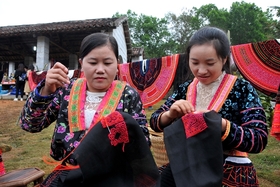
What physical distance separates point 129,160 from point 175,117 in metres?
0.41

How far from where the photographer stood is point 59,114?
1600 millimetres

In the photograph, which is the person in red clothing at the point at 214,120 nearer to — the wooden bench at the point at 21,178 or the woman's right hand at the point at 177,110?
the woman's right hand at the point at 177,110

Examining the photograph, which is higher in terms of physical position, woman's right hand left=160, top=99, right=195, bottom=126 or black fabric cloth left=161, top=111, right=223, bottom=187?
woman's right hand left=160, top=99, right=195, bottom=126

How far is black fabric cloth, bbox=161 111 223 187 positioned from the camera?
4.10 feet

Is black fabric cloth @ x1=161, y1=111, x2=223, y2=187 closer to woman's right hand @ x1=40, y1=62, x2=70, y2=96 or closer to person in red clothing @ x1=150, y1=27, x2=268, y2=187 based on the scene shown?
person in red clothing @ x1=150, y1=27, x2=268, y2=187

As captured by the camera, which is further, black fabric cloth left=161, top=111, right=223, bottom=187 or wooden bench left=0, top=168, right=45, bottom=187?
wooden bench left=0, top=168, right=45, bottom=187

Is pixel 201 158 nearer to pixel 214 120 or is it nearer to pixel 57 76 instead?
pixel 214 120

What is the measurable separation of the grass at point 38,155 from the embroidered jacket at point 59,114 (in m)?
1.82

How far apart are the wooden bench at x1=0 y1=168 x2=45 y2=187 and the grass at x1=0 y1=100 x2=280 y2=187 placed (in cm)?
78

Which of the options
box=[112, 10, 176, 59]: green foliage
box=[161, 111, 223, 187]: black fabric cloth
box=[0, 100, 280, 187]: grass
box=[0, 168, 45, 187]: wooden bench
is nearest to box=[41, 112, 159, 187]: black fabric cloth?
box=[161, 111, 223, 187]: black fabric cloth

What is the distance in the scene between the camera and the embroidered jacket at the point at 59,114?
1.50 meters

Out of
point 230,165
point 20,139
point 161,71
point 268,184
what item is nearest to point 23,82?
point 20,139

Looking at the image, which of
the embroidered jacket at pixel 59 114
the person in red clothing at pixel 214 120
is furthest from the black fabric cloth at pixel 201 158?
the embroidered jacket at pixel 59 114

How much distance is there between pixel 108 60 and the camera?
1.54 metres
